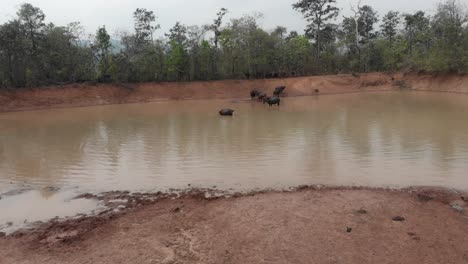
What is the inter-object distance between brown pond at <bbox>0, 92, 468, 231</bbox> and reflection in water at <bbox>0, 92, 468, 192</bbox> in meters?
0.03

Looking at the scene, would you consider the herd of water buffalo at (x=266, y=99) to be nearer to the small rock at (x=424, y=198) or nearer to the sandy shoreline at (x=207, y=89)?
the sandy shoreline at (x=207, y=89)

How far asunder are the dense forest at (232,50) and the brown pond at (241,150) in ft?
36.2

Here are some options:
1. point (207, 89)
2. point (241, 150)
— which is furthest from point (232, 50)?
point (241, 150)

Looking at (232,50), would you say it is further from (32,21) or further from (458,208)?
(458,208)

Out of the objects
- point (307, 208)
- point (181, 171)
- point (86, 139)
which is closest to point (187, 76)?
point (86, 139)

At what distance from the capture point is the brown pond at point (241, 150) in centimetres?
914

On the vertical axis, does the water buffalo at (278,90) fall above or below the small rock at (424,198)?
above

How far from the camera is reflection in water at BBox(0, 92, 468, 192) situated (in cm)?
919

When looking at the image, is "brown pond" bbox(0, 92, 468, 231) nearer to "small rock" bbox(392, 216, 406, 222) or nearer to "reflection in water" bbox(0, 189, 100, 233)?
"reflection in water" bbox(0, 189, 100, 233)

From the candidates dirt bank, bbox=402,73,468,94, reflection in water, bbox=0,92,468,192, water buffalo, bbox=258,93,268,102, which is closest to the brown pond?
reflection in water, bbox=0,92,468,192

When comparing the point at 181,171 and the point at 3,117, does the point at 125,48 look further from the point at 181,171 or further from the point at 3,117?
the point at 181,171

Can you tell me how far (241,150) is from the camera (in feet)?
40.0

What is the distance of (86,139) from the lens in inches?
602

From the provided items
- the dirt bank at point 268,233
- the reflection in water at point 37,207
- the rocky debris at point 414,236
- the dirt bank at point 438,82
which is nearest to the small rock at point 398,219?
the dirt bank at point 268,233
